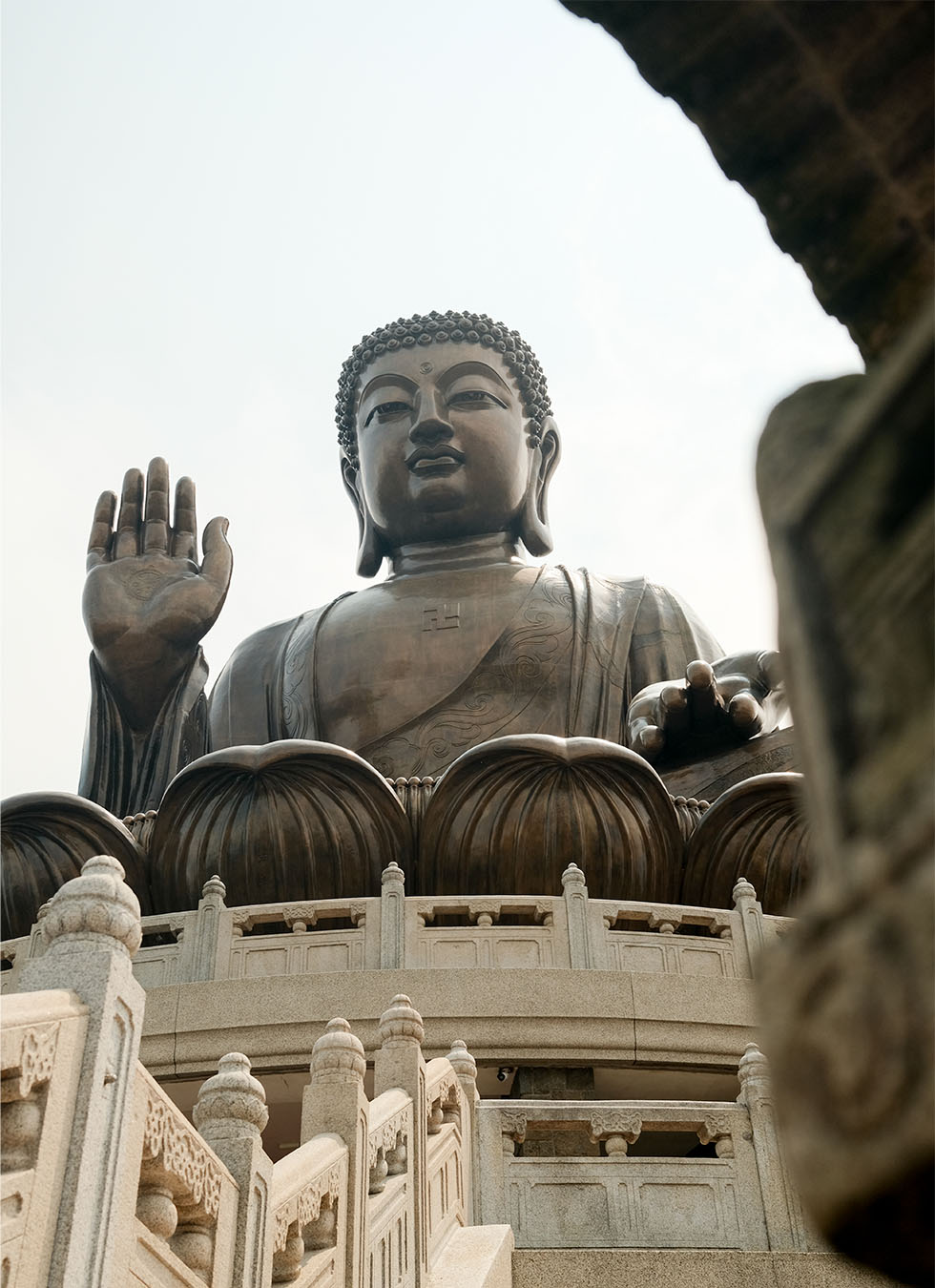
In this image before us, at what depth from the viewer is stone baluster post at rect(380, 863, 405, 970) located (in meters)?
7.35

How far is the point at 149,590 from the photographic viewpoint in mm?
11641

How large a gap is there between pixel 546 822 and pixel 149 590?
430 centimetres

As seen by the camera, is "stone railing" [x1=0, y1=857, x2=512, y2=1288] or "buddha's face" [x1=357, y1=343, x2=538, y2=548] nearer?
"stone railing" [x1=0, y1=857, x2=512, y2=1288]

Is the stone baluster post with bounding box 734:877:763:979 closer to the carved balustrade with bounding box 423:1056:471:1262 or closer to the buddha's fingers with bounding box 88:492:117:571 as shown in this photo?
the carved balustrade with bounding box 423:1056:471:1262

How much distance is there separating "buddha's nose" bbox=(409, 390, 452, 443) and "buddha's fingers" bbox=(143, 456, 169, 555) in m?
2.23

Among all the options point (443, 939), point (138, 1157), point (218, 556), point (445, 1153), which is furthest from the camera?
point (218, 556)

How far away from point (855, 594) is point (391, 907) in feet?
22.5

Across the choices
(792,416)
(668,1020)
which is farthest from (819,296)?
(668,1020)

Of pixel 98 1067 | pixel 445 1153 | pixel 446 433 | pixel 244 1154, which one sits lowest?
pixel 98 1067

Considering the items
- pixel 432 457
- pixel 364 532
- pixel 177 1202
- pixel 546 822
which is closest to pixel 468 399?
pixel 432 457

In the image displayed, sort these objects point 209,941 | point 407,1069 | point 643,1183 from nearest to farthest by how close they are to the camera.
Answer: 1. point 407,1069
2. point 643,1183
3. point 209,941

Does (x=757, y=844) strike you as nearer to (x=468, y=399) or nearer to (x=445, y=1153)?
(x=445, y=1153)

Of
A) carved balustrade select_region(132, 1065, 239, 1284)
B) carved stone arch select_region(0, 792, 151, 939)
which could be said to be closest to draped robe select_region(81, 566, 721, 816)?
carved stone arch select_region(0, 792, 151, 939)

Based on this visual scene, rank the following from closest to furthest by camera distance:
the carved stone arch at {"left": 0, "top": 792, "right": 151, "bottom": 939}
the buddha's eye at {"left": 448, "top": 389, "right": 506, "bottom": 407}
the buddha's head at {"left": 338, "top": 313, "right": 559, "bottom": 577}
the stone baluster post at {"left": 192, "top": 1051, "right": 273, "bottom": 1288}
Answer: the stone baluster post at {"left": 192, "top": 1051, "right": 273, "bottom": 1288}, the carved stone arch at {"left": 0, "top": 792, "right": 151, "bottom": 939}, the buddha's head at {"left": 338, "top": 313, "right": 559, "bottom": 577}, the buddha's eye at {"left": 448, "top": 389, "right": 506, "bottom": 407}
